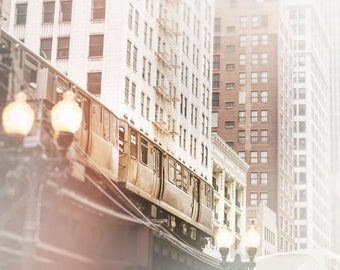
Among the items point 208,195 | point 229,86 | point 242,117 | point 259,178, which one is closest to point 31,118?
point 208,195

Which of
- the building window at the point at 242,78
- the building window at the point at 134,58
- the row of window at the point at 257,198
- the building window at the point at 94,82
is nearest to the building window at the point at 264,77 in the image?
the building window at the point at 242,78

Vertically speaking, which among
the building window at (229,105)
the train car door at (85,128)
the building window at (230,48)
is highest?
the building window at (230,48)

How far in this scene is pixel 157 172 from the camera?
121 feet

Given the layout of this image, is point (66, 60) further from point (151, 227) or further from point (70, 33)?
point (151, 227)

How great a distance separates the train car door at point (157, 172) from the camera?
36.1 metres

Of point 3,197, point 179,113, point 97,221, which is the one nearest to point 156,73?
point 179,113

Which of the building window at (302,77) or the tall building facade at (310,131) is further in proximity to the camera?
the building window at (302,77)

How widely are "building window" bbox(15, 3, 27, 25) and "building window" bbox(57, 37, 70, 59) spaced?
329 centimetres

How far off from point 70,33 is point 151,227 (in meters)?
25.0

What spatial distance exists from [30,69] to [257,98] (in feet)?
314

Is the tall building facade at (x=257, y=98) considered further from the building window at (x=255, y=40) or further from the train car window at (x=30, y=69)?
the train car window at (x=30, y=69)

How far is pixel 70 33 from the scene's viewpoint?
183 feet

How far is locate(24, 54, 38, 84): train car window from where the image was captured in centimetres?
2589

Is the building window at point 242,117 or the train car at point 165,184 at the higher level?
the building window at point 242,117
